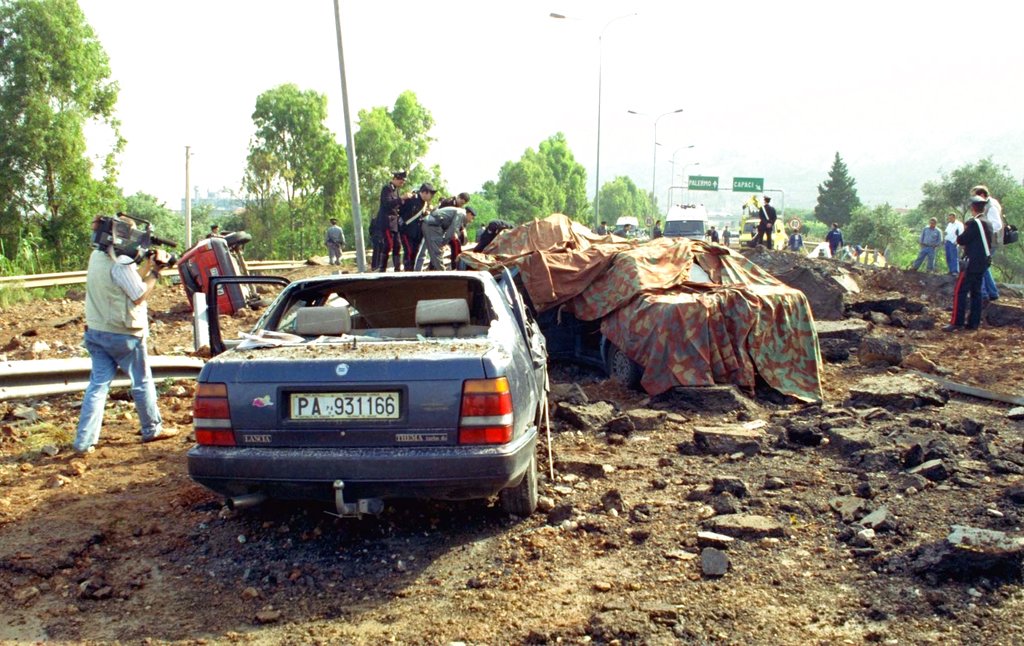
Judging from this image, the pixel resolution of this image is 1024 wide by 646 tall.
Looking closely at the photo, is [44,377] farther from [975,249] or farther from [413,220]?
[975,249]

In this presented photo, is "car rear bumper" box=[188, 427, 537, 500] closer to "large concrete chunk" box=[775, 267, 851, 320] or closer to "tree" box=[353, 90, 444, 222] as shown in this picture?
"large concrete chunk" box=[775, 267, 851, 320]

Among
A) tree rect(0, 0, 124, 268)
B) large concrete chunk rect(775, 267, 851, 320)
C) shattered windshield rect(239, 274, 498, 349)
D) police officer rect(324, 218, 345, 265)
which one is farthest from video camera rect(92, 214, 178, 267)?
tree rect(0, 0, 124, 268)

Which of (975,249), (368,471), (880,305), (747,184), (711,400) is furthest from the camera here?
(747,184)

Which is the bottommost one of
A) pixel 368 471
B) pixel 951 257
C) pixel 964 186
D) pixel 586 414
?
pixel 586 414

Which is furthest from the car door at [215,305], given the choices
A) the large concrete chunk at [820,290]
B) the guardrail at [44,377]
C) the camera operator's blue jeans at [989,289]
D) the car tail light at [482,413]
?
the camera operator's blue jeans at [989,289]

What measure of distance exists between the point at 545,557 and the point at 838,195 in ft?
369

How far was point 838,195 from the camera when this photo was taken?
356 ft

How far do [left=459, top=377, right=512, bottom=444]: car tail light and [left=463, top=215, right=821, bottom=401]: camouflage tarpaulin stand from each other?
14.4ft

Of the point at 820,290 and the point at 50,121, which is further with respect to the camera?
the point at 50,121

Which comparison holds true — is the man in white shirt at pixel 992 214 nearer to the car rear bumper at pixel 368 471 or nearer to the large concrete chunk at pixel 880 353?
the large concrete chunk at pixel 880 353

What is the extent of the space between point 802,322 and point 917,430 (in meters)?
2.13

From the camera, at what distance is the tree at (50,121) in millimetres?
26781

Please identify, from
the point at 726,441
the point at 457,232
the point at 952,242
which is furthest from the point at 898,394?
the point at 952,242

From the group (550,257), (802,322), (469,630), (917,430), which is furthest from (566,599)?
(550,257)
